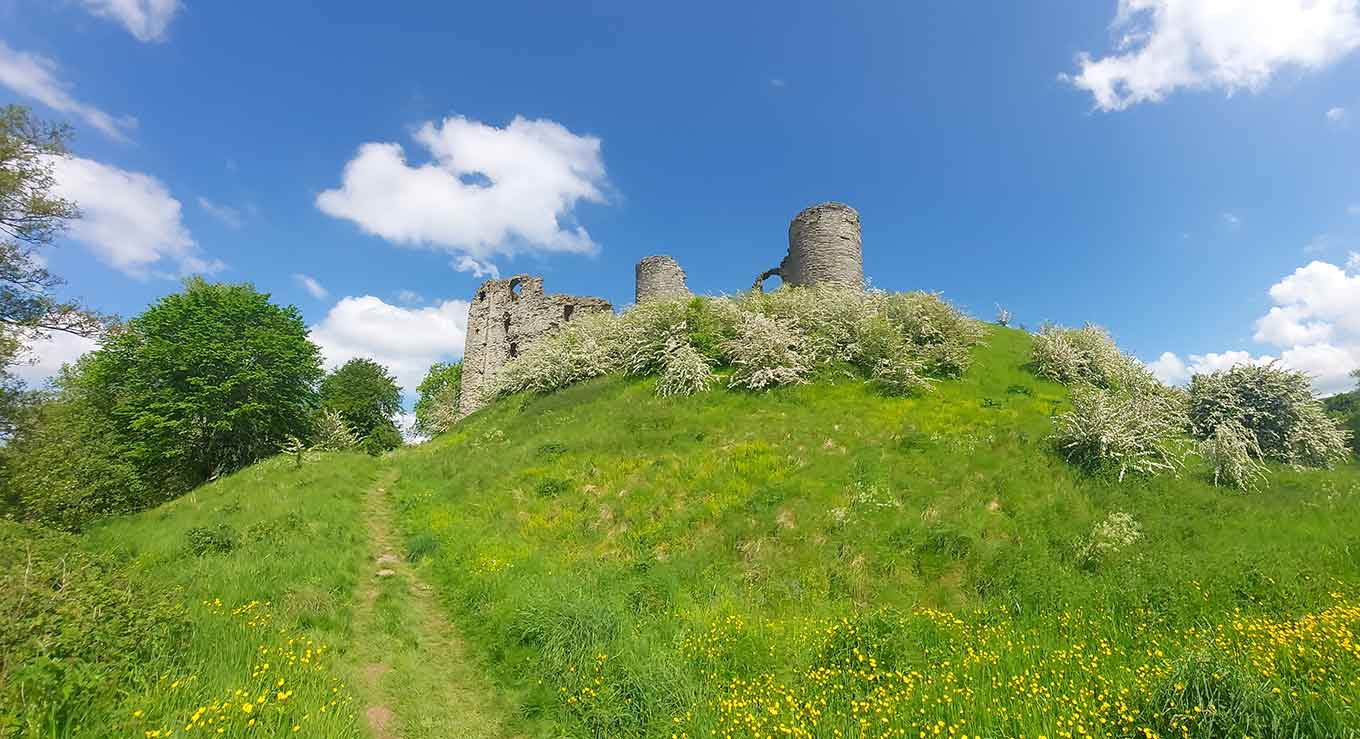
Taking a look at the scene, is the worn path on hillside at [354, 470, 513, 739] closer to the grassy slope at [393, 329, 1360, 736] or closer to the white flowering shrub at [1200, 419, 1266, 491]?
the grassy slope at [393, 329, 1360, 736]

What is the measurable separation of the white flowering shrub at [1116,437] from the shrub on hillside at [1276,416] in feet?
11.4

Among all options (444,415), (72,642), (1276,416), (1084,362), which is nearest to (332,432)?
(444,415)

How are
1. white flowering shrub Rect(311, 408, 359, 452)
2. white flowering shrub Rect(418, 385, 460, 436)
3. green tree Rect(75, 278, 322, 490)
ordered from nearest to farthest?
green tree Rect(75, 278, 322, 490), white flowering shrub Rect(311, 408, 359, 452), white flowering shrub Rect(418, 385, 460, 436)

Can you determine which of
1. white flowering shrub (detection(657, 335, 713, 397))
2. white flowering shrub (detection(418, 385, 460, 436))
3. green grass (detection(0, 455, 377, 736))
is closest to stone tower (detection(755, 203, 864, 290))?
white flowering shrub (detection(657, 335, 713, 397))

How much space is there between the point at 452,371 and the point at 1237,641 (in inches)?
2780

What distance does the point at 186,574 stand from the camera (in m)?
9.63

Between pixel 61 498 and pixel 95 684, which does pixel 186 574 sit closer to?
pixel 95 684

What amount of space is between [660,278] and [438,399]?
105 ft

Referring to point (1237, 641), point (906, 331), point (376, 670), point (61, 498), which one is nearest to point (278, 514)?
point (61, 498)

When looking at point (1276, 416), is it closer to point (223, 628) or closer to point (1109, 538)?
point (1109, 538)

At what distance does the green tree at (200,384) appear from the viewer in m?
28.8

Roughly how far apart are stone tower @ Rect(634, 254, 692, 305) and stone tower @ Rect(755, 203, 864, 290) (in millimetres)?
8122

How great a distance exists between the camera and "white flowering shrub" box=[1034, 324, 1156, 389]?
2144 centimetres

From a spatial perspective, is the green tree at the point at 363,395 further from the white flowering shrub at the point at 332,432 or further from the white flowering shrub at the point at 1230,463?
the white flowering shrub at the point at 1230,463
